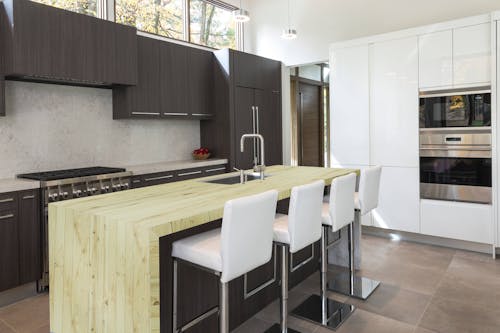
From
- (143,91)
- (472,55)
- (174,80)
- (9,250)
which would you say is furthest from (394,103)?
(9,250)

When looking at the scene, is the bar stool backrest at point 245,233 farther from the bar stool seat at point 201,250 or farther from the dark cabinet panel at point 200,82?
the dark cabinet panel at point 200,82

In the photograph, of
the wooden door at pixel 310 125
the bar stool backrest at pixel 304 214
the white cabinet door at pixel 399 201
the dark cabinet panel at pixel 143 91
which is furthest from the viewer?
the wooden door at pixel 310 125

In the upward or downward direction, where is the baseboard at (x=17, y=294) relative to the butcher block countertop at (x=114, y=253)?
downward

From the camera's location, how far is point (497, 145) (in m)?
3.80

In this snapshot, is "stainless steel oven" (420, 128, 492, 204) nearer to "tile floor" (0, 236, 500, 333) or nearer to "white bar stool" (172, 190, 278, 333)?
"tile floor" (0, 236, 500, 333)

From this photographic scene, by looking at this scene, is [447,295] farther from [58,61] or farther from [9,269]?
[58,61]

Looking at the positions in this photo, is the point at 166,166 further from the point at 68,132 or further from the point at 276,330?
the point at 276,330

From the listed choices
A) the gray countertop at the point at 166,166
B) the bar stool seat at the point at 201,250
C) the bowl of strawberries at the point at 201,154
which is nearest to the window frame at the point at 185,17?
the bowl of strawberries at the point at 201,154

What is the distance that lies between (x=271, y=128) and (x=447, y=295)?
3.55m

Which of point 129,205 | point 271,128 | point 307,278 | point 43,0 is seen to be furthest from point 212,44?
point 129,205

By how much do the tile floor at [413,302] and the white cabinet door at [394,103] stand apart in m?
1.21

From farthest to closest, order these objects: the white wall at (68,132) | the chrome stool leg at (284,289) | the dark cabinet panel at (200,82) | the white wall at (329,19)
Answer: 1. the dark cabinet panel at (200,82)
2. the white wall at (329,19)
3. the white wall at (68,132)
4. the chrome stool leg at (284,289)

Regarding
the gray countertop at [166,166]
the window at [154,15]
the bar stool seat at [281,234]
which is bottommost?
the bar stool seat at [281,234]

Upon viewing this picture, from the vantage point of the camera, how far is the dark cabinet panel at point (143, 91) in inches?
167
